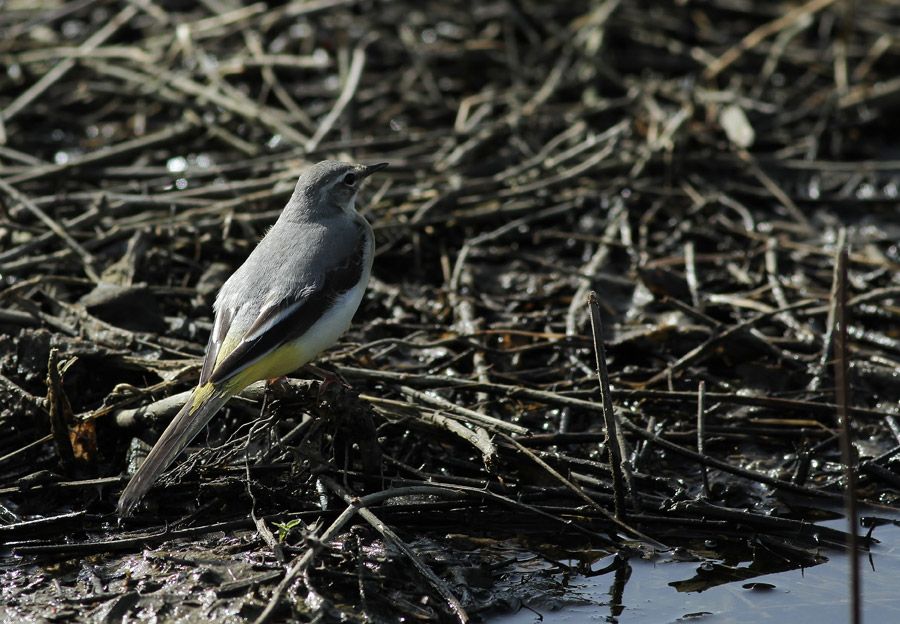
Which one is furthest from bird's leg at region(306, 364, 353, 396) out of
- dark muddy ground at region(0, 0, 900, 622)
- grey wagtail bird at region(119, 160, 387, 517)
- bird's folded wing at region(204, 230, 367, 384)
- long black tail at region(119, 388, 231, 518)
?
long black tail at region(119, 388, 231, 518)

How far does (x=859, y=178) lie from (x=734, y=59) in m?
1.88

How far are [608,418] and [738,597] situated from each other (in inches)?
42.7

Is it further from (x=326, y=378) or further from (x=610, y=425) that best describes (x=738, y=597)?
(x=326, y=378)

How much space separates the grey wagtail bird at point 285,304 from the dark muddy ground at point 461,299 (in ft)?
0.95

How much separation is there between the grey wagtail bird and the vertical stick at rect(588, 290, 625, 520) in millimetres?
1447

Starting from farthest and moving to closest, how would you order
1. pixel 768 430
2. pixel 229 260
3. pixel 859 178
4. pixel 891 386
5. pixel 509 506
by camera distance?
pixel 859 178
pixel 229 260
pixel 891 386
pixel 768 430
pixel 509 506

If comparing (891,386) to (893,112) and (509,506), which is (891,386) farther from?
(893,112)

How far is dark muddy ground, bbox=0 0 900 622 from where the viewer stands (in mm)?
5355

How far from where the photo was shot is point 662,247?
27.6 feet

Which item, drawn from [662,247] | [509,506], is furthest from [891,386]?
[509,506]

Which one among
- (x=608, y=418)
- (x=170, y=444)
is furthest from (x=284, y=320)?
(x=608, y=418)

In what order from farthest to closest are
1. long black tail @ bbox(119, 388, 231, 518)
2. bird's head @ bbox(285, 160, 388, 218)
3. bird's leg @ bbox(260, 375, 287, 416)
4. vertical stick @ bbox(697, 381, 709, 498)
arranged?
bird's head @ bbox(285, 160, 388, 218)
vertical stick @ bbox(697, 381, 709, 498)
bird's leg @ bbox(260, 375, 287, 416)
long black tail @ bbox(119, 388, 231, 518)

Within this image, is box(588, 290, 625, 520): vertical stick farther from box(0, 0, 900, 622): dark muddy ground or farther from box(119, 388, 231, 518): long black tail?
box(119, 388, 231, 518): long black tail

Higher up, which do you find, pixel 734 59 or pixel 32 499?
pixel 734 59
